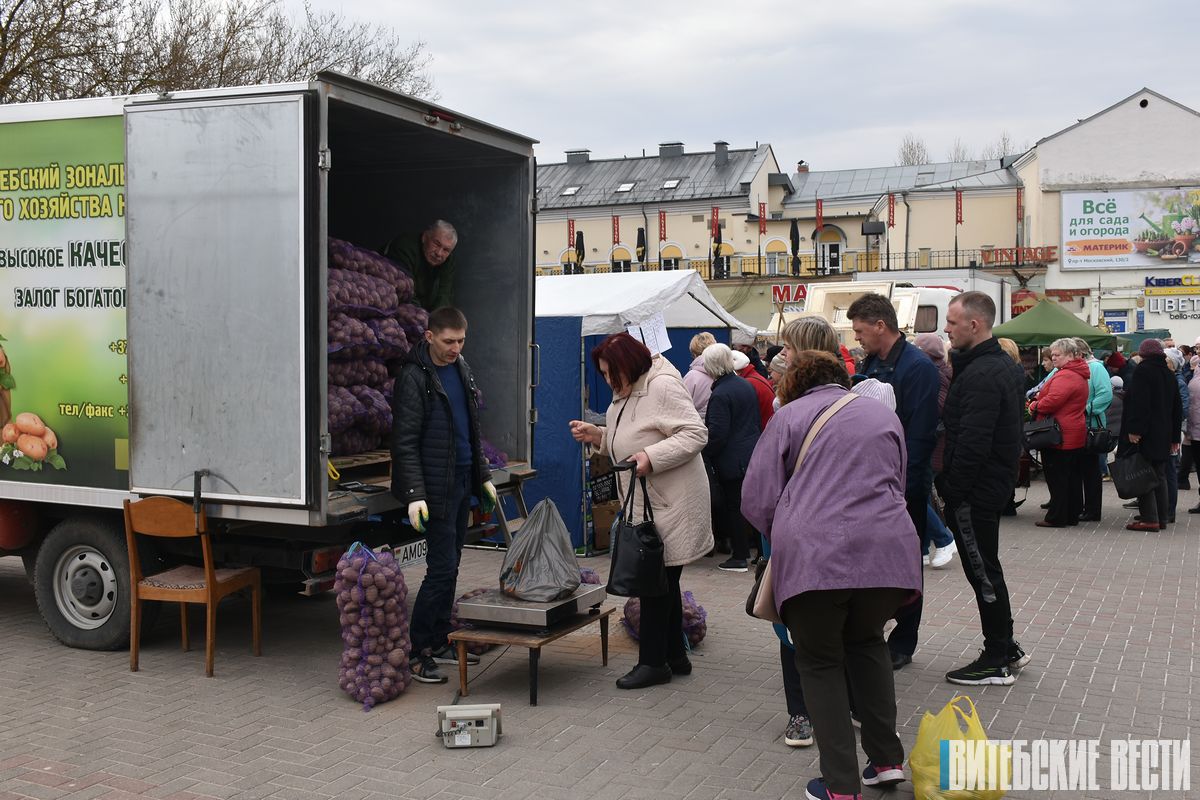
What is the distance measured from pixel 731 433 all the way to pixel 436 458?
11.9ft

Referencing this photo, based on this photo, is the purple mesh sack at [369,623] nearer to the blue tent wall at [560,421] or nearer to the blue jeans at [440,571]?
the blue jeans at [440,571]

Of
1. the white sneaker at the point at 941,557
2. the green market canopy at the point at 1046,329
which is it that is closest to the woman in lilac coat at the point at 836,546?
the white sneaker at the point at 941,557

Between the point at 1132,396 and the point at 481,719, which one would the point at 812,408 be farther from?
the point at 1132,396

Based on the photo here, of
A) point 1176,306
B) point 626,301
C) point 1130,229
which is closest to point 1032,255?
point 1130,229

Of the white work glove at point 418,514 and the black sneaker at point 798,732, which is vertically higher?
the white work glove at point 418,514

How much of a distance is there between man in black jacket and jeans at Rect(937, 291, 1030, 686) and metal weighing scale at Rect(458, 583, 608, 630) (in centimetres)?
195

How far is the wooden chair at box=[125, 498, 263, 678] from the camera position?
6.01m

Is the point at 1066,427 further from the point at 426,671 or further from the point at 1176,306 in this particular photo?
the point at 1176,306

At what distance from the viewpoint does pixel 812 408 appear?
14.0ft

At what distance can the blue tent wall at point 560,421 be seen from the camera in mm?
10086

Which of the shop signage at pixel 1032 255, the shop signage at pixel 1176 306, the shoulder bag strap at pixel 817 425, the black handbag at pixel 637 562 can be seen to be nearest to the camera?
the shoulder bag strap at pixel 817 425

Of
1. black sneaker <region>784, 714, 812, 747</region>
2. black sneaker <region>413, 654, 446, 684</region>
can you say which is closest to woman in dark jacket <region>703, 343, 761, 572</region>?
black sneaker <region>413, 654, 446, 684</region>

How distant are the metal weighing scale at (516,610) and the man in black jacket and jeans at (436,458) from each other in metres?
0.34

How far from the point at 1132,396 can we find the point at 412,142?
777cm
